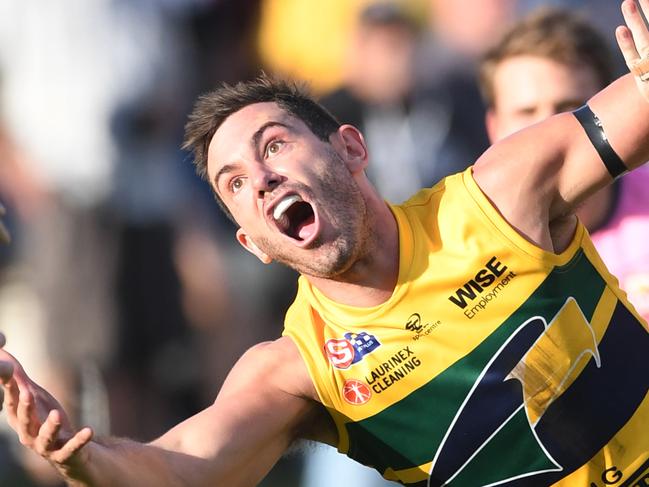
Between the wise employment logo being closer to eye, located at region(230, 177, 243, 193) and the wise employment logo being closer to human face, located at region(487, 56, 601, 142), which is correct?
eye, located at region(230, 177, 243, 193)

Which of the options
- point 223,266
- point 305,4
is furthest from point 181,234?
point 305,4

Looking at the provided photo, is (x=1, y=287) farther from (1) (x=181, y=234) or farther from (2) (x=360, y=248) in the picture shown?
(2) (x=360, y=248)

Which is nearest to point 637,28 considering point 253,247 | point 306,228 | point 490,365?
point 490,365

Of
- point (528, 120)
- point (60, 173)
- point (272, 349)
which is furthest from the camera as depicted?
point (60, 173)

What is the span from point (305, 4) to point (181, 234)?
1465 millimetres

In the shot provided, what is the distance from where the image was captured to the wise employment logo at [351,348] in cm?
424

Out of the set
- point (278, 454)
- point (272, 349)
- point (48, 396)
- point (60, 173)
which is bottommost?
point (278, 454)

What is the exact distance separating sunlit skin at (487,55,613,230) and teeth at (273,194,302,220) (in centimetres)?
174

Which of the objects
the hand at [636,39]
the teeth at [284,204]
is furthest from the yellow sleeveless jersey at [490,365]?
the hand at [636,39]

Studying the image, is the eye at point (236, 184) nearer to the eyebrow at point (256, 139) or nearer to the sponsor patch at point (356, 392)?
the eyebrow at point (256, 139)

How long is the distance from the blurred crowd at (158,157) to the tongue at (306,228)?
94.5 inches

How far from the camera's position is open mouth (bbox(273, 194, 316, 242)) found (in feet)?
13.9

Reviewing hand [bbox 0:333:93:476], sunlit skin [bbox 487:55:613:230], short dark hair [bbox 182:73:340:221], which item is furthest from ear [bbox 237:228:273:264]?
sunlit skin [bbox 487:55:613:230]

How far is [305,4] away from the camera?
7.31 metres
